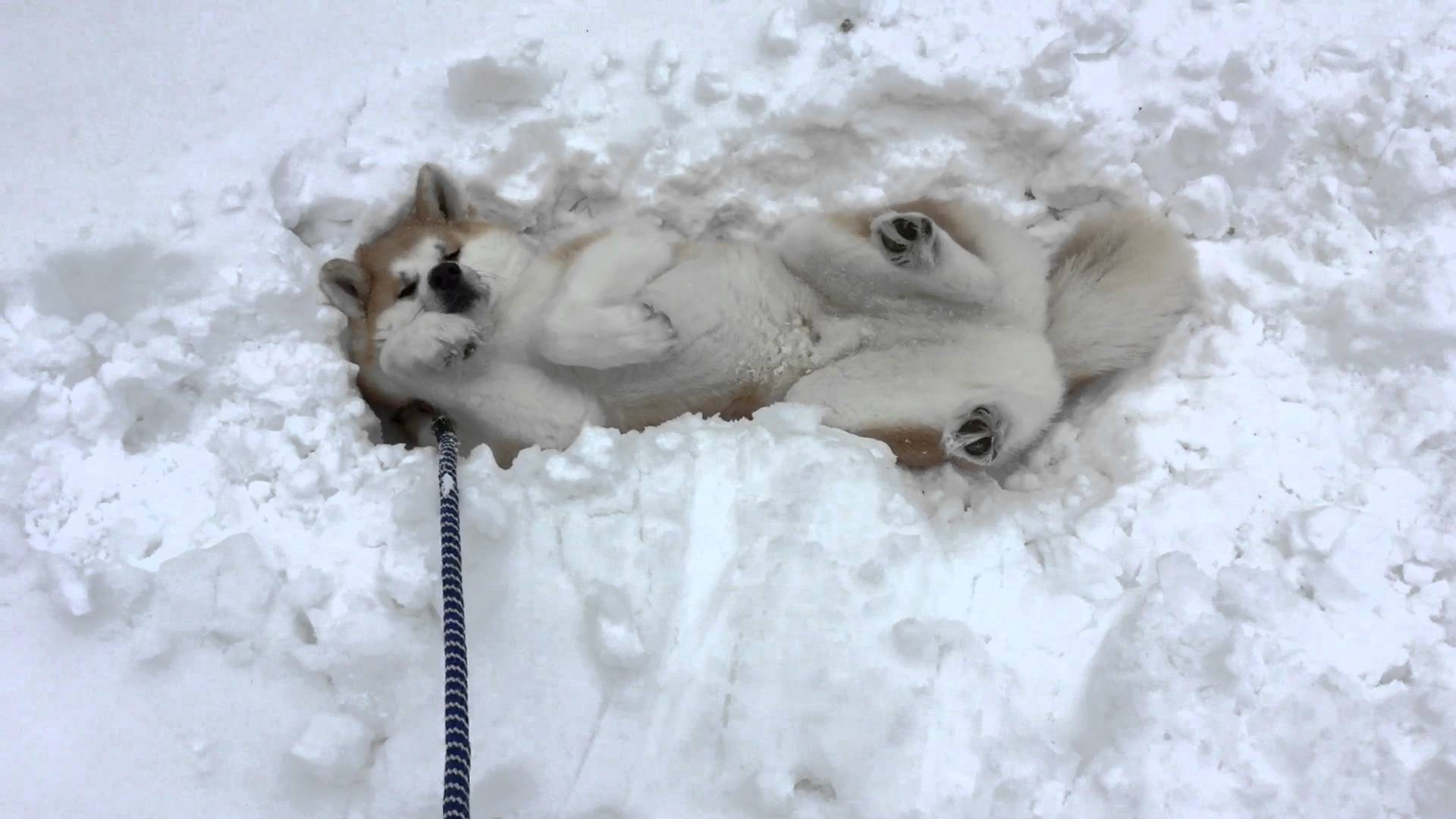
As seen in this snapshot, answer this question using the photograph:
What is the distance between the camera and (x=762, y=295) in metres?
2.51

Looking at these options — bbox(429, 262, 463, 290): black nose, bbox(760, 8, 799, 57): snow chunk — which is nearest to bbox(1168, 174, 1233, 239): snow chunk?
bbox(760, 8, 799, 57): snow chunk

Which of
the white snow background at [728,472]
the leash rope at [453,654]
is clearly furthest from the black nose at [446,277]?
the leash rope at [453,654]

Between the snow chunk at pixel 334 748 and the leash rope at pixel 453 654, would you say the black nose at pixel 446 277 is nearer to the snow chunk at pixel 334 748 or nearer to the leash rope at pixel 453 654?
the leash rope at pixel 453 654

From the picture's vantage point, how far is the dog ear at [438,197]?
8.05 ft

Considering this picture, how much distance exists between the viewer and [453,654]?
163 centimetres

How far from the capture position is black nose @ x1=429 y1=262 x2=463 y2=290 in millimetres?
2312

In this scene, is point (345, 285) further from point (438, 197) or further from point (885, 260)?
point (885, 260)

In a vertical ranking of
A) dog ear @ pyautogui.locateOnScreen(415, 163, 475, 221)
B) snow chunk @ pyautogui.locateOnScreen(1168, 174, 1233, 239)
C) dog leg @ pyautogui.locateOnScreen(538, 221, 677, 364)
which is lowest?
snow chunk @ pyautogui.locateOnScreen(1168, 174, 1233, 239)

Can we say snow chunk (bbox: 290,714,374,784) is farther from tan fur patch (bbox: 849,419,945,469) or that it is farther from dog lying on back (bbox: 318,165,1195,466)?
tan fur patch (bbox: 849,419,945,469)

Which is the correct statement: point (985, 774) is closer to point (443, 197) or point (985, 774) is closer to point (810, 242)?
point (810, 242)

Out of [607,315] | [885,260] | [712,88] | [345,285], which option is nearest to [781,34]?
[712,88]

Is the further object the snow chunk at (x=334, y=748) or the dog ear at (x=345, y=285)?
the dog ear at (x=345, y=285)

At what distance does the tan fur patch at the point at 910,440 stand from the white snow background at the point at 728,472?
86mm

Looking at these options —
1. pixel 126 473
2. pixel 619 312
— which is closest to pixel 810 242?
pixel 619 312
